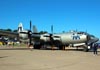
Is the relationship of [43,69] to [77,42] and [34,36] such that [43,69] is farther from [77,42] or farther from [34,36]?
[34,36]

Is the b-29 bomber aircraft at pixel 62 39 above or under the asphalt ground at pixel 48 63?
above

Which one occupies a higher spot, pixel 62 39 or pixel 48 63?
pixel 62 39

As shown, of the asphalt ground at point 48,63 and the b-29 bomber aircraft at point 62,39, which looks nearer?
the asphalt ground at point 48,63

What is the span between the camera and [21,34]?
3981 centimetres

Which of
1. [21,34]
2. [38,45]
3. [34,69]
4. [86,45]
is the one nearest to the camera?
[34,69]

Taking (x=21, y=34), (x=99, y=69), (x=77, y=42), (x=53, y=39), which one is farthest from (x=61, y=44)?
(x=99, y=69)

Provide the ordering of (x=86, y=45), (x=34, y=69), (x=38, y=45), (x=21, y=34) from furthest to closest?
1. (x=38, y=45)
2. (x=21, y=34)
3. (x=86, y=45)
4. (x=34, y=69)

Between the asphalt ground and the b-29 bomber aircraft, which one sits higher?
the b-29 bomber aircraft

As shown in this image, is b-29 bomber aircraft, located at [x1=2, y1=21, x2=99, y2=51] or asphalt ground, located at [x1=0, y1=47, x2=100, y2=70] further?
b-29 bomber aircraft, located at [x1=2, y1=21, x2=99, y2=51]

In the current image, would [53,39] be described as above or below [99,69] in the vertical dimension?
above

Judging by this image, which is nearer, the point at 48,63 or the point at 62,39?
the point at 48,63

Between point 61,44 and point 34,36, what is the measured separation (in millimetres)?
4982

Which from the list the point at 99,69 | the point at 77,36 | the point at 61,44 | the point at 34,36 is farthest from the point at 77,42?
the point at 99,69

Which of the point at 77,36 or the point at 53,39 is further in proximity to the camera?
the point at 53,39
